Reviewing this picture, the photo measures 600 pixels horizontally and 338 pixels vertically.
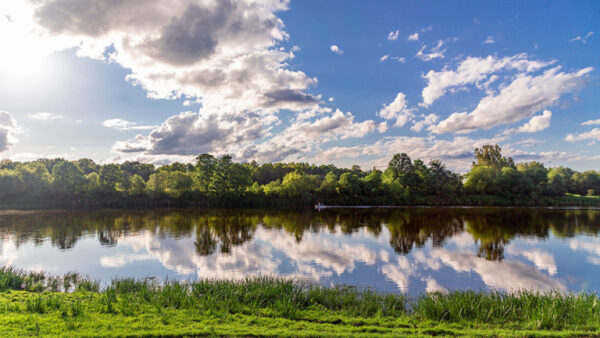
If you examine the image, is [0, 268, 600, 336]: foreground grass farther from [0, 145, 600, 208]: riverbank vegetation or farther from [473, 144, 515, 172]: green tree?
[473, 144, 515, 172]: green tree

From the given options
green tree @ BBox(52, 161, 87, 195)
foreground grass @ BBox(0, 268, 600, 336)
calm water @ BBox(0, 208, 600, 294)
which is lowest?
calm water @ BBox(0, 208, 600, 294)

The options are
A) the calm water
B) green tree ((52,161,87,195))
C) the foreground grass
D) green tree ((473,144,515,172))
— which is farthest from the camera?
green tree ((473,144,515,172))

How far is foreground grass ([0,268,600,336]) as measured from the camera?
942 centimetres

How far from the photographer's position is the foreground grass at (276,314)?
9.42 metres

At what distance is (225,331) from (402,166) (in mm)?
104887

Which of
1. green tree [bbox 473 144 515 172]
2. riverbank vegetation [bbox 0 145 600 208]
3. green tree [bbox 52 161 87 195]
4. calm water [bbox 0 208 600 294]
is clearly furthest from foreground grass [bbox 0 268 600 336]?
green tree [bbox 473 144 515 172]

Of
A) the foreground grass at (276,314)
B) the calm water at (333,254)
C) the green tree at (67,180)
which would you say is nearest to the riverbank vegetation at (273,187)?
the green tree at (67,180)

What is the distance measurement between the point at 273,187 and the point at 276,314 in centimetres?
8010

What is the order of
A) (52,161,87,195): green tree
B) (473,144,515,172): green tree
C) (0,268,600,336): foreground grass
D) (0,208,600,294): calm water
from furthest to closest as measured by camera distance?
1. (473,144,515,172): green tree
2. (52,161,87,195): green tree
3. (0,208,600,294): calm water
4. (0,268,600,336): foreground grass

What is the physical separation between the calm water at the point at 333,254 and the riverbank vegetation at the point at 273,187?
4155cm

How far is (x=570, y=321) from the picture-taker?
35.2 ft

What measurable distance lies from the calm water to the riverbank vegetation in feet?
136

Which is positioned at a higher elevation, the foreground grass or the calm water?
the foreground grass

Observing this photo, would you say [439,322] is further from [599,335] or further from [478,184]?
[478,184]
